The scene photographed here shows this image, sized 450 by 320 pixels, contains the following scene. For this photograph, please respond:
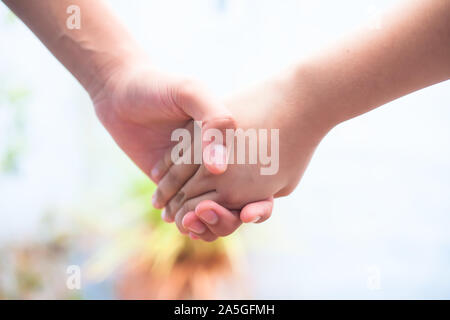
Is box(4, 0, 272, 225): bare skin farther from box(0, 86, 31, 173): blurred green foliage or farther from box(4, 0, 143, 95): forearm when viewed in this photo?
box(0, 86, 31, 173): blurred green foliage

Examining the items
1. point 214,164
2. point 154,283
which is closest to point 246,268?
point 154,283

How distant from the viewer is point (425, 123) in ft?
4.95

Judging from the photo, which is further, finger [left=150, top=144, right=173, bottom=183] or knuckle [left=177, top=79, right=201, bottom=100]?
finger [left=150, top=144, right=173, bottom=183]

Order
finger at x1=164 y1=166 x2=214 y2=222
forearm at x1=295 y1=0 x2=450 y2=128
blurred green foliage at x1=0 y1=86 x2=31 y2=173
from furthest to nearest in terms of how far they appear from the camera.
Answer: blurred green foliage at x1=0 y1=86 x2=31 y2=173
finger at x1=164 y1=166 x2=214 y2=222
forearm at x1=295 y1=0 x2=450 y2=128

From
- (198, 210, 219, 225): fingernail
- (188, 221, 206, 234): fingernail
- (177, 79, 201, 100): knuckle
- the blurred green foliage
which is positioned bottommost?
(188, 221, 206, 234): fingernail

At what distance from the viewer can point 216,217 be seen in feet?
2.81

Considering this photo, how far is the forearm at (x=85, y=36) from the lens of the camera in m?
0.87

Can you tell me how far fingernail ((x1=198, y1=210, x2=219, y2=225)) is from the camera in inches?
33.4

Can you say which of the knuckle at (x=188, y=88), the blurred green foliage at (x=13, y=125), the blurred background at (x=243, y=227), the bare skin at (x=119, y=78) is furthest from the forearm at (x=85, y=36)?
the blurred green foliage at (x=13, y=125)

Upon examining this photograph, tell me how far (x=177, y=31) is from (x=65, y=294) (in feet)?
3.82

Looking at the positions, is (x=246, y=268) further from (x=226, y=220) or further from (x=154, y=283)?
(x=226, y=220)
